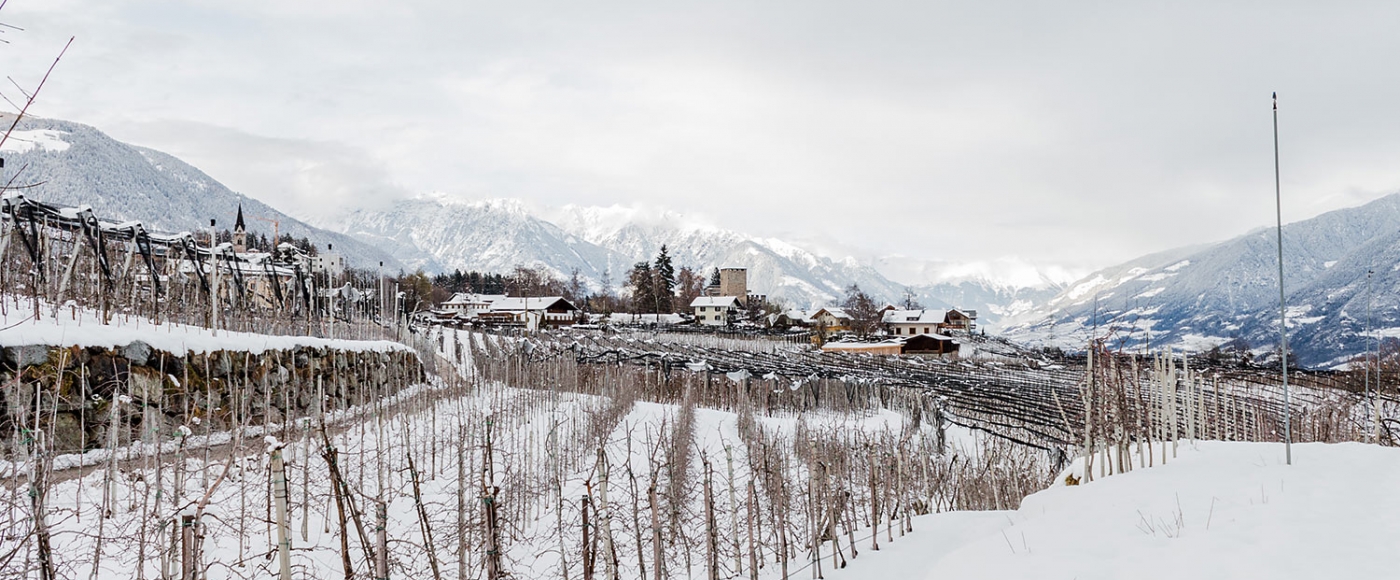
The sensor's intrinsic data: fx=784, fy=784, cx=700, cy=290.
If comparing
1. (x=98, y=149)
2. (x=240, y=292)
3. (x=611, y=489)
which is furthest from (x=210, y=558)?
(x=98, y=149)

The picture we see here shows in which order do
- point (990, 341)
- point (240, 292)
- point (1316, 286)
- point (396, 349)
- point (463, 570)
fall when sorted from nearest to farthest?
point (463, 570)
point (240, 292)
point (396, 349)
point (990, 341)
point (1316, 286)

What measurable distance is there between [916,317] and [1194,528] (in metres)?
73.7

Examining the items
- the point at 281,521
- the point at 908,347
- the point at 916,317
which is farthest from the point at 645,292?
the point at 281,521

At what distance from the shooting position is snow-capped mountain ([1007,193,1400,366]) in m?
91.4

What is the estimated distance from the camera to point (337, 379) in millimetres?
15719

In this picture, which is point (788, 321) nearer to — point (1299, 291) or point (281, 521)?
point (281, 521)

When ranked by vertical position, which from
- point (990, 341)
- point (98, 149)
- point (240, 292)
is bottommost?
point (990, 341)

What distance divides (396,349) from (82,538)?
13.7 m

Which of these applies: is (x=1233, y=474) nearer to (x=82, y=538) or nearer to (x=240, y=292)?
(x=82, y=538)

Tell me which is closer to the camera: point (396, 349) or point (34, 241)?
point (34, 241)

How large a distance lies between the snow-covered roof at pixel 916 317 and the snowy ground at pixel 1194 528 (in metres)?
69.3

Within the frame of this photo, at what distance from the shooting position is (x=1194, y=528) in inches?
218

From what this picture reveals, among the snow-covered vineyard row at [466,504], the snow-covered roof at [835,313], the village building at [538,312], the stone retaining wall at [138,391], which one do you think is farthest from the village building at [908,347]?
the stone retaining wall at [138,391]

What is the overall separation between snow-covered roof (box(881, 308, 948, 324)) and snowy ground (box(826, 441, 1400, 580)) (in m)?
69.3
